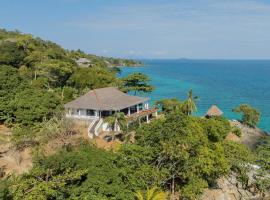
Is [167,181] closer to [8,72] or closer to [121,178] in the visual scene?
[121,178]

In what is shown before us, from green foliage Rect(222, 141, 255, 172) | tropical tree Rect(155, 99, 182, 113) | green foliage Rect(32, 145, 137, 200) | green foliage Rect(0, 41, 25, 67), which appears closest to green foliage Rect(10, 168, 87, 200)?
green foliage Rect(32, 145, 137, 200)

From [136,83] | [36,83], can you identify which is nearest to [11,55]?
[36,83]

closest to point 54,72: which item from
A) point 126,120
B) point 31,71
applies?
point 31,71

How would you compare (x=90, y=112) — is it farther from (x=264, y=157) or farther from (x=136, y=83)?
(x=264, y=157)

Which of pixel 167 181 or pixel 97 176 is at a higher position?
pixel 97 176

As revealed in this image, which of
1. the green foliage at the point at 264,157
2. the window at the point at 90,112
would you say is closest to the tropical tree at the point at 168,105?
the window at the point at 90,112

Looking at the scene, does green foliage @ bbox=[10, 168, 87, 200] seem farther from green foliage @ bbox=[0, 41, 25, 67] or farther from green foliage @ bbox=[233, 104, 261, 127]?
green foliage @ bbox=[0, 41, 25, 67]
